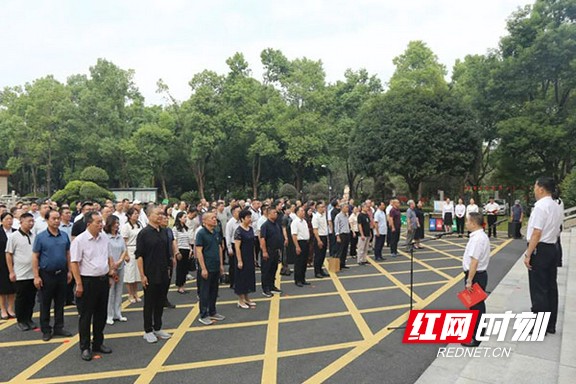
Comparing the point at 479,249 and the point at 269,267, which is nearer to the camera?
the point at 479,249

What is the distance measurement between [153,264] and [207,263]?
1049 millimetres

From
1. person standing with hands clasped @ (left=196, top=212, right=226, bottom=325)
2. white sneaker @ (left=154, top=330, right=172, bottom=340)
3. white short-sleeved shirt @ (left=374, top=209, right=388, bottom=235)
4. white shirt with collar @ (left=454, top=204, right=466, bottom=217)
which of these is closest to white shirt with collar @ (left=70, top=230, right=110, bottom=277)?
white sneaker @ (left=154, top=330, right=172, bottom=340)

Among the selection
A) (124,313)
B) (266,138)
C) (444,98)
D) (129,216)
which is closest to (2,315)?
(124,313)

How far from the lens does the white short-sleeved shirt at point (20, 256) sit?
20.4 feet

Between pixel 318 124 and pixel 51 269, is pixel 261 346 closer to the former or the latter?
pixel 51 269

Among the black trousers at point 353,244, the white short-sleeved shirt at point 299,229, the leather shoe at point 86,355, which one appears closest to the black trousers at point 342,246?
the white short-sleeved shirt at point 299,229

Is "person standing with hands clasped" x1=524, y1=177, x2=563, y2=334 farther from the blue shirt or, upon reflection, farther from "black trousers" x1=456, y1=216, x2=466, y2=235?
"black trousers" x1=456, y1=216, x2=466, y2=235

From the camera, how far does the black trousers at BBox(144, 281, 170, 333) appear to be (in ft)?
18.4

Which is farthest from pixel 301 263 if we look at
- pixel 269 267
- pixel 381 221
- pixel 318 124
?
pixel 318 124

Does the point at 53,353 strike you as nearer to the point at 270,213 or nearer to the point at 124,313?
the point at 124,313

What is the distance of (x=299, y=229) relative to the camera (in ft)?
30.1

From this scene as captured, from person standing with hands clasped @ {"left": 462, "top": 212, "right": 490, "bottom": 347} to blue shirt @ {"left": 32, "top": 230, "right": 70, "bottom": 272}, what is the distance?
5.41 metres

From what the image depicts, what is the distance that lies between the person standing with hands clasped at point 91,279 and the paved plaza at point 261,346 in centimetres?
30

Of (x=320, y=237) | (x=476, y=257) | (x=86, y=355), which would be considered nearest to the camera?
(x=476, y=257)
